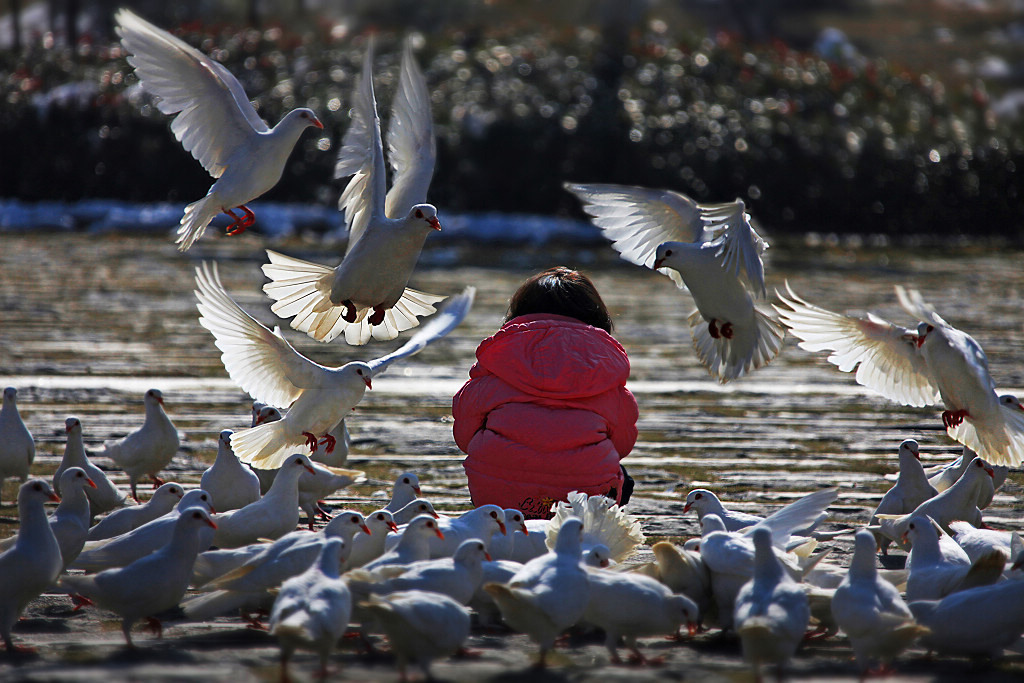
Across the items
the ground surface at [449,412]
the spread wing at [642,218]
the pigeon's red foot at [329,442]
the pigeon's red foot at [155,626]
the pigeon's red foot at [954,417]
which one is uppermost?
the spread wing at [642,218]

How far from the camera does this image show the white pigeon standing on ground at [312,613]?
Result: 2914mm

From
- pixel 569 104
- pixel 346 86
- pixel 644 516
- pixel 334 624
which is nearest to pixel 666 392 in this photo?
pixel 644 516

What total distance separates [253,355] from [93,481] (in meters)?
0.73

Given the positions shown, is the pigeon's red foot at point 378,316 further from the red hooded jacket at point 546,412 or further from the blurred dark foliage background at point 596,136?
the blurred dark foliage background at point 596,136

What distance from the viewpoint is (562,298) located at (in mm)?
4520

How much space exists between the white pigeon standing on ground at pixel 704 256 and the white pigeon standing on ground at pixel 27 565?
7.45 feet

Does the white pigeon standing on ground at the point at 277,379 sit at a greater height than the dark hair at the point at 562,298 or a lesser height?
lesser

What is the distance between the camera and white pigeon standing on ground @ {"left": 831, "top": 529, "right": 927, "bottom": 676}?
3.06 metres

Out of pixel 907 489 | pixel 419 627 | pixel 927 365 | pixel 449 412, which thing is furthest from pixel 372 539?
pixel 449 412

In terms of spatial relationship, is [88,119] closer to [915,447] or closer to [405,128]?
[405,128]

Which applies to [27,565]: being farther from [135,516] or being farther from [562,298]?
[562,298]

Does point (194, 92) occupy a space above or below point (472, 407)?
above

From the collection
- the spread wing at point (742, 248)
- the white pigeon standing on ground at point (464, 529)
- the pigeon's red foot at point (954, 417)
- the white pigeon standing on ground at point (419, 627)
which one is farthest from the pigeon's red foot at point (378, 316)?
the pigeon's red foot at point (954, 417)

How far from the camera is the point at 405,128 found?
4945 millimetres
